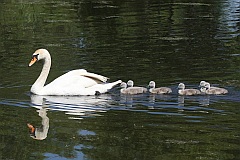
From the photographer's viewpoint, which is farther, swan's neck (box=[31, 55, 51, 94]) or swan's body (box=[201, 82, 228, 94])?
swan's neck (box=[31, 55, 51, 94])

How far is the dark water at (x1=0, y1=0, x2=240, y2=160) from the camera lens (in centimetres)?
1024

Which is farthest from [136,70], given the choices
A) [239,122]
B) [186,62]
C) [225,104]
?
[239,122]

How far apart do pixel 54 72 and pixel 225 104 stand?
209 inches

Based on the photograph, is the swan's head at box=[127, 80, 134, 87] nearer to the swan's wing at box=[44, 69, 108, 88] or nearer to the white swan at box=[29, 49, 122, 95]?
the white swan at box=[29, 49, 122, 95]

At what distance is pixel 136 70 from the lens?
15.9m

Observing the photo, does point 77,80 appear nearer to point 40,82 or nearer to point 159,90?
point 40,82

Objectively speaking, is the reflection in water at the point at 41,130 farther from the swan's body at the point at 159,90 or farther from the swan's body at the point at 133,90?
the swan's body at the point at 159,90

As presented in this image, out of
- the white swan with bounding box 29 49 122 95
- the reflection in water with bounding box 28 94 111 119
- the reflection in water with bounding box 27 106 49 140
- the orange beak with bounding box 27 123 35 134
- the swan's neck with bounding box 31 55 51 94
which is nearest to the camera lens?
the reflection in water with bounding box 27 106 49 140

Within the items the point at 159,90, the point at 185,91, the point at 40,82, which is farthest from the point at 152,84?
the point at 40,82

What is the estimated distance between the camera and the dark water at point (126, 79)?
33.6ft

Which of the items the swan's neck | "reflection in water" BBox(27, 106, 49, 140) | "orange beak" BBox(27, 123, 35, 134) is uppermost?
the swan's neck

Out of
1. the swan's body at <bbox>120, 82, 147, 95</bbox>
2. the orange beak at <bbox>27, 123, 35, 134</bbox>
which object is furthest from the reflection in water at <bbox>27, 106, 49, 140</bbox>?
the swan's body at <bbox>120, 82, 147, 95</bbox>

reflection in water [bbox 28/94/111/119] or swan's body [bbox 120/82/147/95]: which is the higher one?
swan's body [bbox 120/82/147/95]

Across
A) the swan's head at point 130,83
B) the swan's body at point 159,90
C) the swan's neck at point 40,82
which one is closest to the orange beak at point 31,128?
the swan's neck at point 40,82
